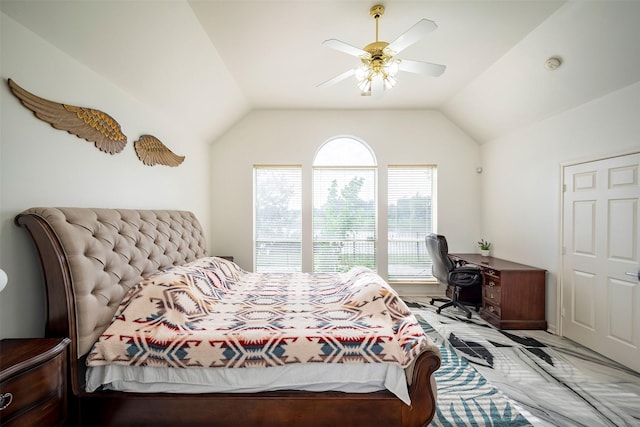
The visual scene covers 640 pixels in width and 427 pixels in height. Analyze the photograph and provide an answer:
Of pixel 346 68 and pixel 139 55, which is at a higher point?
pixel 346 68

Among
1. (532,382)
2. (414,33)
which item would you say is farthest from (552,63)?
(532,382)

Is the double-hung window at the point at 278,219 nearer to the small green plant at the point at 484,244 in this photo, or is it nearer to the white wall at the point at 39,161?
the white wall at the point at 39,161

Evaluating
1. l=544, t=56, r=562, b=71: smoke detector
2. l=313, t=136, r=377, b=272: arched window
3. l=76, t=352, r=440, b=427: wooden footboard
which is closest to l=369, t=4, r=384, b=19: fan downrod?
l=544, t=56, r=562, b=71: smoke detector

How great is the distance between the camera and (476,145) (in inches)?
172

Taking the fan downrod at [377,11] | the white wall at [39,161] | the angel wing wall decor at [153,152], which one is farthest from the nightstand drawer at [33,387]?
the fan downrod at [377,11]

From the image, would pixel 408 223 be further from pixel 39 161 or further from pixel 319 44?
pixel 39 161

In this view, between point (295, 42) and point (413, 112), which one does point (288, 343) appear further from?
point (413, 112)

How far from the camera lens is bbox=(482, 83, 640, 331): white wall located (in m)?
2.45

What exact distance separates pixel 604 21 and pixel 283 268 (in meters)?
4.29

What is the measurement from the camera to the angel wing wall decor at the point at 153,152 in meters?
2.48

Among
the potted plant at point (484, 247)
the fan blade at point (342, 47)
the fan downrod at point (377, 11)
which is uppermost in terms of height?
the fan downrod at point (377, 11)

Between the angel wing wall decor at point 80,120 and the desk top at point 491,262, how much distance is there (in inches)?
161

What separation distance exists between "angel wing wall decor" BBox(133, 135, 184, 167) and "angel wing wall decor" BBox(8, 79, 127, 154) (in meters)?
0.20

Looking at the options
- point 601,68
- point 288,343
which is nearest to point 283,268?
point 288,343
